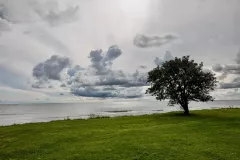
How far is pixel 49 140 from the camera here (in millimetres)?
31516

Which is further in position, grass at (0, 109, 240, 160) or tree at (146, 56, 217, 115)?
tree at (146, 56, 217, 115)

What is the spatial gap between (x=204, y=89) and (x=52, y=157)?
A: 48.3 m

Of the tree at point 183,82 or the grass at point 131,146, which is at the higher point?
the tree at point 183,82

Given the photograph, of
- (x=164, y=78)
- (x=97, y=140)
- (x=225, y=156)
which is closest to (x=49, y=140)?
(x=97, y=140)

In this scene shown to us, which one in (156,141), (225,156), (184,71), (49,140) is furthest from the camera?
(184,71)

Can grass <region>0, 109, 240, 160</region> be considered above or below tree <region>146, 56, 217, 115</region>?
below

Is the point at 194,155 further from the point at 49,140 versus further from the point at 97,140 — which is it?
the point at 49,140

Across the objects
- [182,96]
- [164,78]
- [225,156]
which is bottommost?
[225,156]

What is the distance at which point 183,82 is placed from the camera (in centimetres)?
6347

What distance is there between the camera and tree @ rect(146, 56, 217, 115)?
206ft

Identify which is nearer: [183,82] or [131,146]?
[131,146]

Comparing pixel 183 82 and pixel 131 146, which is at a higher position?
pixel 183 82

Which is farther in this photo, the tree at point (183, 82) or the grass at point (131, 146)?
the tree at point (183, 82)

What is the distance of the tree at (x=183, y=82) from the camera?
62719mm
